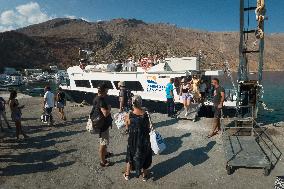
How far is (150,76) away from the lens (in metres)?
21.3

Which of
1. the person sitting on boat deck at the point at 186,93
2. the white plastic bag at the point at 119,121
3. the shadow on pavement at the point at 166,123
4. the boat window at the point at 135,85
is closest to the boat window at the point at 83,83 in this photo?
the boat window at the point at 135,85

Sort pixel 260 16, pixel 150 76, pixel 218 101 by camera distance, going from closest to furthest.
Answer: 1. pixel 218 101
2. pixel 260 16
3. pixel 150 76

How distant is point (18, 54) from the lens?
110m

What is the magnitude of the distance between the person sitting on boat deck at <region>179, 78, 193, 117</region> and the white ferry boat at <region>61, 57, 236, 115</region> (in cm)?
62

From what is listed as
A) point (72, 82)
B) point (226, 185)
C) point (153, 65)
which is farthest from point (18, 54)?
point (226, 185)

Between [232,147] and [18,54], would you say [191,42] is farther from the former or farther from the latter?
[232,147]

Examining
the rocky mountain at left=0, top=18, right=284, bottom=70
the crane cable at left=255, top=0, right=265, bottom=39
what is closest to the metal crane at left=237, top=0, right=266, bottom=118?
the crane cable at left=255, top=0, right=265, bottom=39

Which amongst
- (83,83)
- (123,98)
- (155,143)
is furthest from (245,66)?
(83,83)

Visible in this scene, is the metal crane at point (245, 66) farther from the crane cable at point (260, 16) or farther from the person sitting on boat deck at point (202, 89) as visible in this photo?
the person sitting on boat deck at point (202, 89)

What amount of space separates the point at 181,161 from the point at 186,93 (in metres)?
6.61

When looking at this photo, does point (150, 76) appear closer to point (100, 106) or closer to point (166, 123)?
point (166, 123)

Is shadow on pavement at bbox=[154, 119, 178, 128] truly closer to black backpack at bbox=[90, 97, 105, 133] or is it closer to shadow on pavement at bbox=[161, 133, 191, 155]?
shadow on pavement at bbox=[161, 133, 191, 155]

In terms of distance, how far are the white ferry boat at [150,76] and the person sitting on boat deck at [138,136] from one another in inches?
413

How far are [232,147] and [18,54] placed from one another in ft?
360
